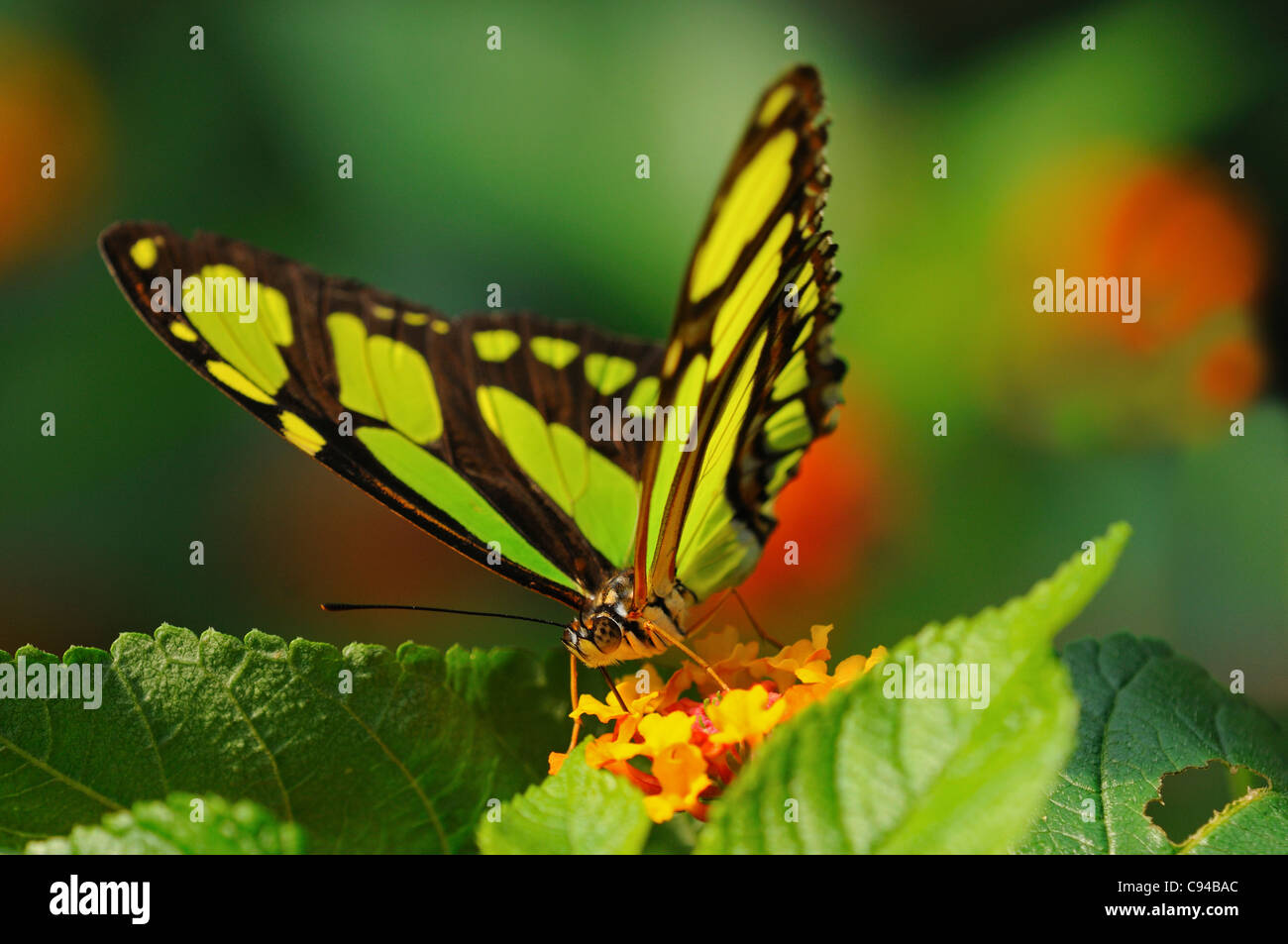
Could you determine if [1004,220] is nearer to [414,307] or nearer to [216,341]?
[414,307]

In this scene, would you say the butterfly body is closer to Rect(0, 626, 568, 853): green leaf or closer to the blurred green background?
Rect(0, 626, 568, 853): green leaf

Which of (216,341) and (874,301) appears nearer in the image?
(216,341)

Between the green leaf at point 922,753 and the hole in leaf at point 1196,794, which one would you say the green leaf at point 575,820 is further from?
the hole in leaf at point 1196,794
